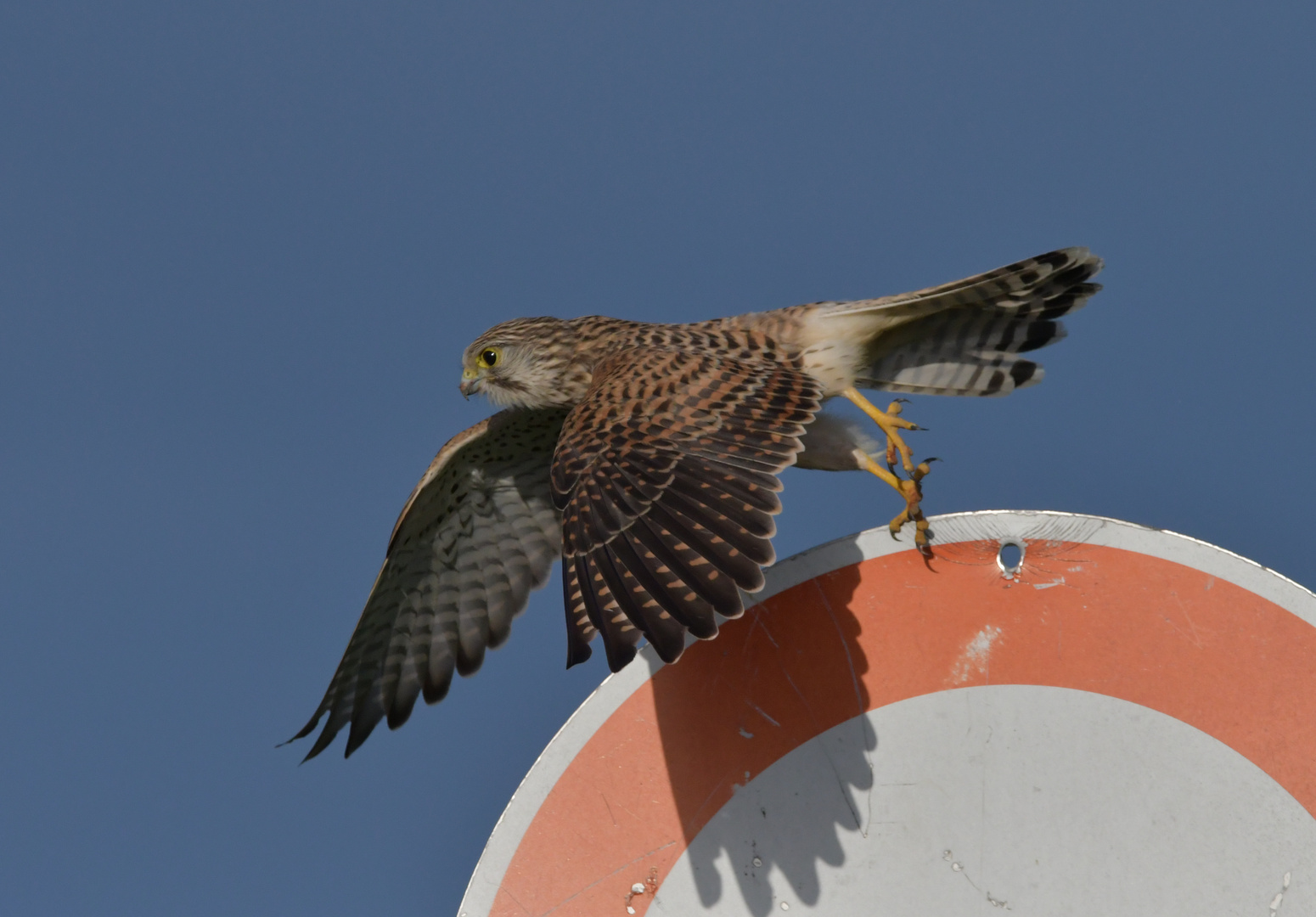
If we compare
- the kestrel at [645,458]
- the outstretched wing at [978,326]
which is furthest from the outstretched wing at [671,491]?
the outstretched wing at [978,326]

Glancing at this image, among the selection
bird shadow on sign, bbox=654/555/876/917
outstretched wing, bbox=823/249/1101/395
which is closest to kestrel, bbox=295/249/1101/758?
outstretched wing, bbox=823/249/1101/395

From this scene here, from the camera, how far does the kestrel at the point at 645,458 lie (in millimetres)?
2408

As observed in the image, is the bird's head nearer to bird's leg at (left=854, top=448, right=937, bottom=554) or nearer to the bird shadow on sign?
bird's leg at (left=854, top=448, right=937, bottom=554)

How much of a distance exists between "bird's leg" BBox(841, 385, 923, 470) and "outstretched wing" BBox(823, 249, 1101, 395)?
228 millimetres

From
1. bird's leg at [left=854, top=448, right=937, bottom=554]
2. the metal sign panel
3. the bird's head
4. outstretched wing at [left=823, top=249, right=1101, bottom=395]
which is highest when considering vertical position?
the bird's head

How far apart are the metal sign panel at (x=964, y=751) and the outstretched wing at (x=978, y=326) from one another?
116 centimetres

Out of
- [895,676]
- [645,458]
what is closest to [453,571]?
[645,458]

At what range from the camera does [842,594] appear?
7.30ft

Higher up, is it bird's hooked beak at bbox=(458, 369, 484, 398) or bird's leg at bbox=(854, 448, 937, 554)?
bird's hooked beak at bbox=(458, 369, 484, 398)

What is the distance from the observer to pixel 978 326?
3.27m

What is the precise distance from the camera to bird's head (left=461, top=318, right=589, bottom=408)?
12.0 ft

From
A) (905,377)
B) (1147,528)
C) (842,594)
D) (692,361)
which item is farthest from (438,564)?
(1147,528)

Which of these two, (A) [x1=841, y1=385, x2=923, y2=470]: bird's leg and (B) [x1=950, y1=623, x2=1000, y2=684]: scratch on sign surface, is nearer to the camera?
(B) [x1=950, y1=623, x2=1000, y2=684]: scratch on sign surface

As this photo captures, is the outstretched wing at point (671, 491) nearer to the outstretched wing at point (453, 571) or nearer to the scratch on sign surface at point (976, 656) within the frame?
the scratch on sign surface at point (976, 656)
